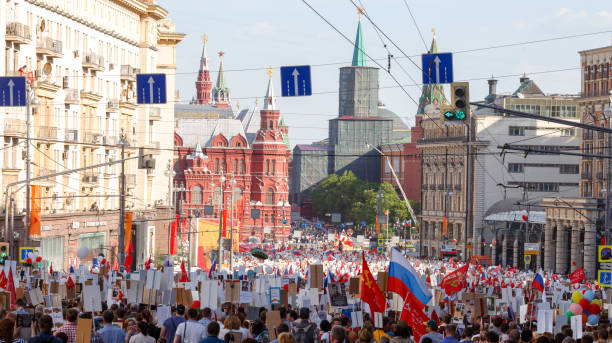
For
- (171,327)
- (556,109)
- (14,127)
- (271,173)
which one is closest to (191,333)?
(171,327)

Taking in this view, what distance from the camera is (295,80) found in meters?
36.7

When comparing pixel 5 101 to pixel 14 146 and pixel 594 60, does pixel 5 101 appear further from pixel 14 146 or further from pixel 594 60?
pixel 594 60

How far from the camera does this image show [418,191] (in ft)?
635

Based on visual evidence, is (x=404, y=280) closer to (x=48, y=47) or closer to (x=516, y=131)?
(x=48, y=47)

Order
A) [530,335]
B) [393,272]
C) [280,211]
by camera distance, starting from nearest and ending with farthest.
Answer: [530,335] → [393,272] → [280,211]

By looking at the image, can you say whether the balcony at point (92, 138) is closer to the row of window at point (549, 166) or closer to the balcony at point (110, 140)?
the balcony at point (110, 140)

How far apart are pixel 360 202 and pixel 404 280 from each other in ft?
544

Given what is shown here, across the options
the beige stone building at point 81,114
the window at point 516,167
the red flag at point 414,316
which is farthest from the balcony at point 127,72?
the window at point 516,167

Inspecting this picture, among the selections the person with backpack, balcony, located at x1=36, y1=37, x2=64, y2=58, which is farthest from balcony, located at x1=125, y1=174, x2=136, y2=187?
the person with backpack

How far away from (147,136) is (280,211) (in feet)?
347

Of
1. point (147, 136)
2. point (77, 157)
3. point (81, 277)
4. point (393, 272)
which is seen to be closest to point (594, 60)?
point (147, 136)

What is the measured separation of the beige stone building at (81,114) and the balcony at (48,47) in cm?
4

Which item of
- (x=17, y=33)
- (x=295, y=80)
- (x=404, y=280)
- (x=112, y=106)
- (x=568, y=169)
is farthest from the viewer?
(x=568, y=169)

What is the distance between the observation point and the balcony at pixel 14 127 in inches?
2052
